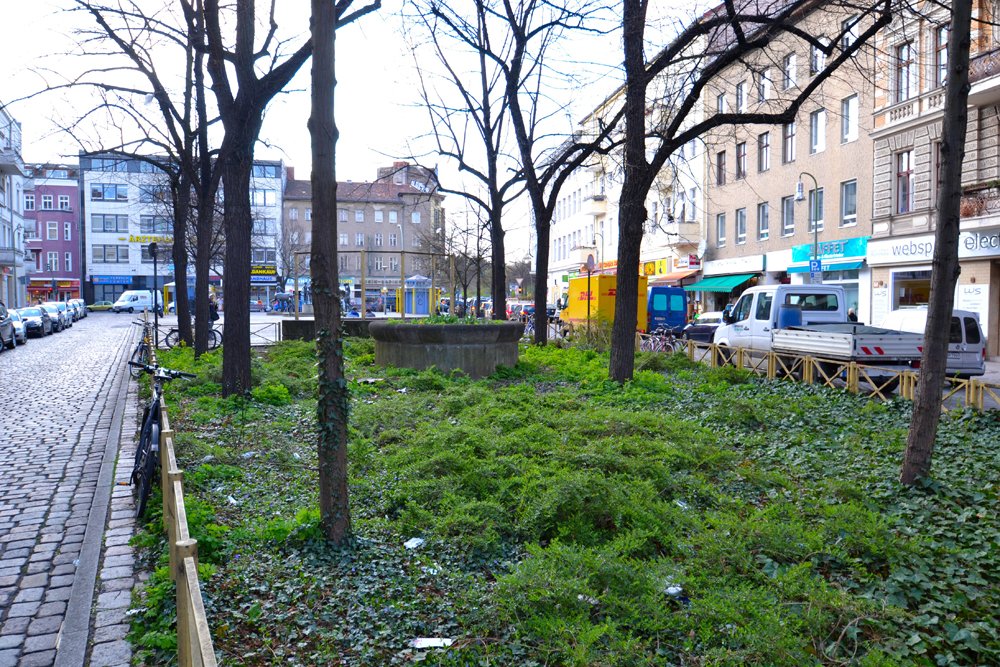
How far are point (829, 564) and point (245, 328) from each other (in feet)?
31.7

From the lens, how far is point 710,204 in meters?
43.9

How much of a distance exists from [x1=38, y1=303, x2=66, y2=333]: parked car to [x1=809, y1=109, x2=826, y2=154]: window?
35.0m

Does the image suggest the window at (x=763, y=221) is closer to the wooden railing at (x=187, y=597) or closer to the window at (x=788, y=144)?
the window at (x=788, y=144)

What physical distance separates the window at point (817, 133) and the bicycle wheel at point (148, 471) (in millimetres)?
32496

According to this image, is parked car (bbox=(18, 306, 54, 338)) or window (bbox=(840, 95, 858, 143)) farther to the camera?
parked car (bbox=(18, 306, 54, 338))

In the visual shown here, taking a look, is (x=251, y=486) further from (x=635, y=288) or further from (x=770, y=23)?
(x=770, y=23)

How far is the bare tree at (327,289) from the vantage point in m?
5.52

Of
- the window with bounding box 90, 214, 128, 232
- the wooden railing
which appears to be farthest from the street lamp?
the window with bounding box 90, 214, 128, 232

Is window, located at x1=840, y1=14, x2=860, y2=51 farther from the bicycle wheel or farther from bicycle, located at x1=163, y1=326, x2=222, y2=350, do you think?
bicycle, located at x1=163, y1=326, x2=222, y2=350

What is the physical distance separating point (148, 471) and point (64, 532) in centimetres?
79

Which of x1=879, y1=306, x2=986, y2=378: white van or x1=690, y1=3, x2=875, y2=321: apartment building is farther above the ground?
x1=690, y1=3, x2=875, y2=321: apartment building

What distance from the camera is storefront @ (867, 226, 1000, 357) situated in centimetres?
2470

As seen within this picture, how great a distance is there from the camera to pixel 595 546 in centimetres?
557

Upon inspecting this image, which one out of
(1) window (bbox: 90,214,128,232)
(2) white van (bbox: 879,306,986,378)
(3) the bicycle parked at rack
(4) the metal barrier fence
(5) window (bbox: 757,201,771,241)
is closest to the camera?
(4) the metal barrier fence
